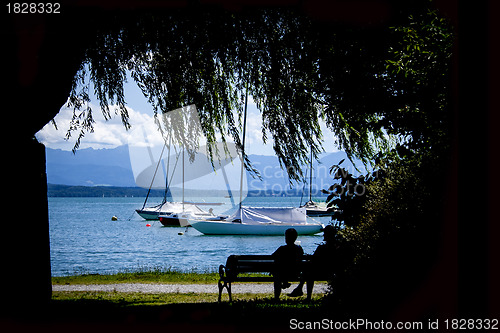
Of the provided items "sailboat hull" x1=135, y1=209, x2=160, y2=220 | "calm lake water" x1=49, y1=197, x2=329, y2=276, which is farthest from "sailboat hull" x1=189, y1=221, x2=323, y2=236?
"sailboat hull" x1=135, y1=209, x2=160, y2=220

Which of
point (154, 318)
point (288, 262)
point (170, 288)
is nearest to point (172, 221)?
point (170, 288)

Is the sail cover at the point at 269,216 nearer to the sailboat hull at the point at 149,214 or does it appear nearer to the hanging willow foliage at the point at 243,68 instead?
the sailboat hull at the point at 149,214

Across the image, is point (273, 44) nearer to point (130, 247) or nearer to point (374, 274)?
point (374, 274)

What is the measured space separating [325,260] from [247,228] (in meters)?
38.5

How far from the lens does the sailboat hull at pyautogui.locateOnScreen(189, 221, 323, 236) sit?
45.3 m

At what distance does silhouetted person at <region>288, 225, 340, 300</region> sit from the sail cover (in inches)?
1451

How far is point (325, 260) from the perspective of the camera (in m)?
7.11

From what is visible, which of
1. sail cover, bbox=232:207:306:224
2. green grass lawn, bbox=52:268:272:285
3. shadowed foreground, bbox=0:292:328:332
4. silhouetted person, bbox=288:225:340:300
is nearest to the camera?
shadowed foreground, bbox=0:292:328:332

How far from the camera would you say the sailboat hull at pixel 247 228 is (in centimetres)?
4528

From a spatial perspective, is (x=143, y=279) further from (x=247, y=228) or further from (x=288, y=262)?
(x=247, y=228)

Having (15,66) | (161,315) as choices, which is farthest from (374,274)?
(15,66)

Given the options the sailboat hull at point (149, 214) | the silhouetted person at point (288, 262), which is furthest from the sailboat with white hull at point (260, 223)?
the silhouetted person at point (288, 262)

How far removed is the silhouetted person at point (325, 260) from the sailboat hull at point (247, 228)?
3661cm

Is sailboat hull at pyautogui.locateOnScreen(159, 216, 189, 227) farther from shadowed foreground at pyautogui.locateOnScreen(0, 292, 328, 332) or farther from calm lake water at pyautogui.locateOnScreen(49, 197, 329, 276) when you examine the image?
shadowed foreground at pyautogui.locateOnScreen(0, 292, 328, 332)
